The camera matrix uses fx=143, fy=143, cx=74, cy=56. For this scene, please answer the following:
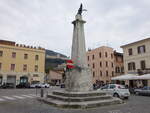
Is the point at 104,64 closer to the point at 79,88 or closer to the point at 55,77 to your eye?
the point at 55,77

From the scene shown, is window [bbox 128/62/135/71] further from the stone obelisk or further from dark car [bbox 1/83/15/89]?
dark car [bbox 1/83/15/89]

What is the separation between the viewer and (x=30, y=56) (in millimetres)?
37656

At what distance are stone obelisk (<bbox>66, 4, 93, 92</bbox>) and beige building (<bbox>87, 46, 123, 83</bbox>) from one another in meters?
28.3

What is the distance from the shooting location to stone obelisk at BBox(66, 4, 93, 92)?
10.6m

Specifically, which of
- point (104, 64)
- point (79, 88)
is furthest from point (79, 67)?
point (104, 64)

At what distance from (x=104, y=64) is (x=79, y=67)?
29559mm

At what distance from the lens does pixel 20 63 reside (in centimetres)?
3603

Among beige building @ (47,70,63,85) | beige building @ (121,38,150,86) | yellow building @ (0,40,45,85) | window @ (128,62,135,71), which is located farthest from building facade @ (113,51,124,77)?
beige building @ (47,70,63,85)

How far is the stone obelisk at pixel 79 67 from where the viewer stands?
10.6m

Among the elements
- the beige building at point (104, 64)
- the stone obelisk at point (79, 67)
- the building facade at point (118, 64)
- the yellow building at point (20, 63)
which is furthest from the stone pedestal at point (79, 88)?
the building facade at point (118, 64)

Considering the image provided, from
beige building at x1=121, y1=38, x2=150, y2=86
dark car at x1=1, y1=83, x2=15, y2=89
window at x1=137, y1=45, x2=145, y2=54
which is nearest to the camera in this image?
beige building at x1=121, y1=38, x2=150, y2=86

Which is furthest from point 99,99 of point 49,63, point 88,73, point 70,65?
point 49,63

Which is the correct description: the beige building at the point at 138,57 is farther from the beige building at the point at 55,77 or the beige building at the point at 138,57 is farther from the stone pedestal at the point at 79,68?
the beige building at the point at 55,77

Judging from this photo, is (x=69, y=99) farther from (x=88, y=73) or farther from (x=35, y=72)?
(x=35, y=72)
